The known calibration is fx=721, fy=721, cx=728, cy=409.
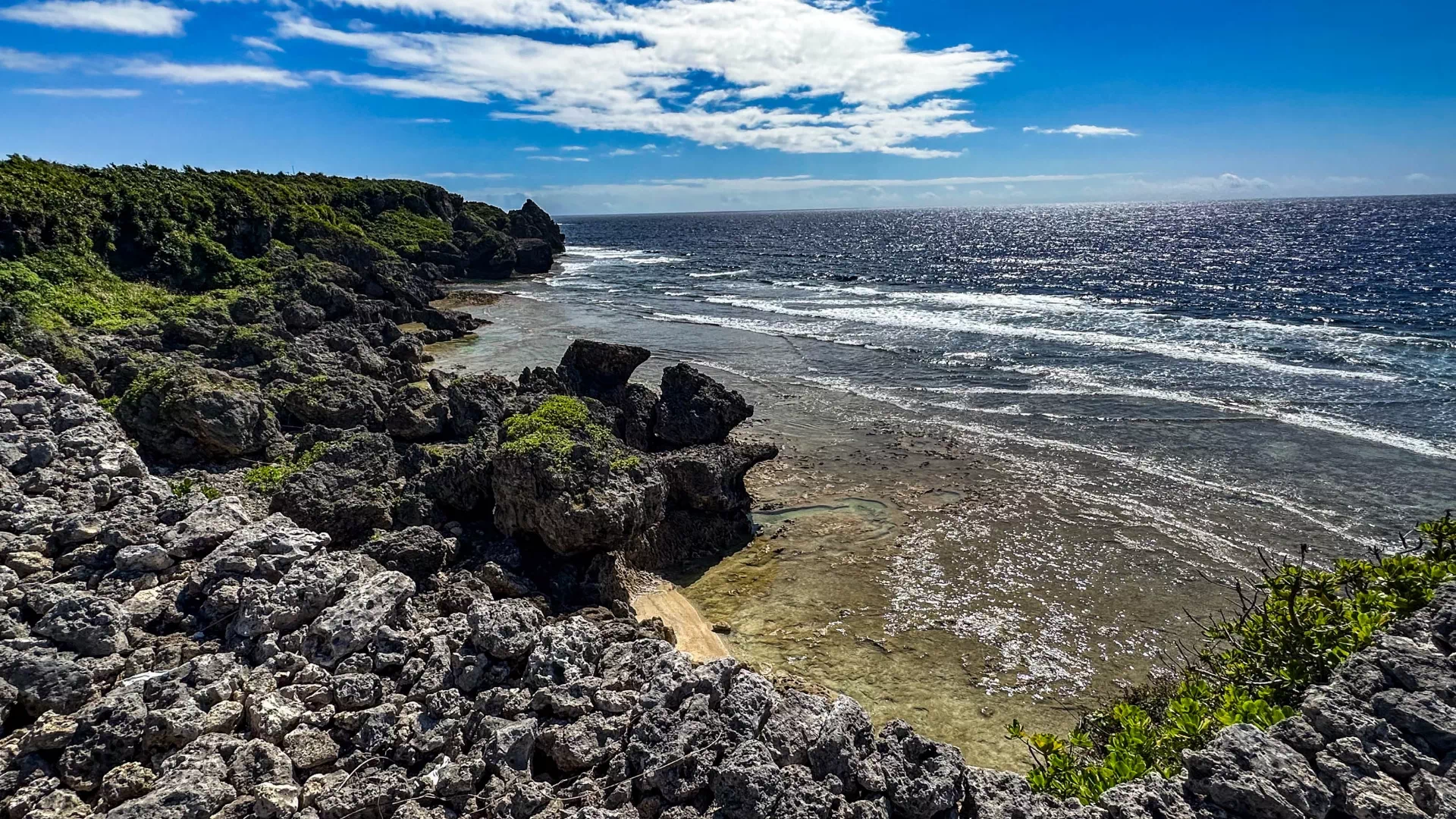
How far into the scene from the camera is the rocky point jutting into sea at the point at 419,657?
17.5 ft

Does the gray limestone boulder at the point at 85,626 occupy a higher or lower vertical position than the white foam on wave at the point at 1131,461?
higher

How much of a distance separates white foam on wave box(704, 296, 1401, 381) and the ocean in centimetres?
26

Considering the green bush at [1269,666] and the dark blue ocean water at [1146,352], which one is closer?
the green bush at [1269,666]

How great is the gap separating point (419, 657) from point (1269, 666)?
311 inches

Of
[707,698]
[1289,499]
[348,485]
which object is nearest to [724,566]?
[348,485]

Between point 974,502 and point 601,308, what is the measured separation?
36.2 metres

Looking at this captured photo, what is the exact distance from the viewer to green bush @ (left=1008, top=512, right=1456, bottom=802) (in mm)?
5836

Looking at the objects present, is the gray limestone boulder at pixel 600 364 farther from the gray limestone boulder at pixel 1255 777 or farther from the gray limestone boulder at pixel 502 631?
the gray limestone boulder at pixel 1255 777

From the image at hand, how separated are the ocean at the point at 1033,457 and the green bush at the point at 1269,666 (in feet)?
10.4

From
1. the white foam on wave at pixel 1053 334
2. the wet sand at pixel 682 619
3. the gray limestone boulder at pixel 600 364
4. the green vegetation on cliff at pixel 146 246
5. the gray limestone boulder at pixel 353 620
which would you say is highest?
the green vegetation on cliff at pixel 146 246

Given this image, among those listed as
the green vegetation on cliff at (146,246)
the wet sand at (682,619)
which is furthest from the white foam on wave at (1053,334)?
the wet sand at (682,619)

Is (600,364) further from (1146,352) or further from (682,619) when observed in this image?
(1146,352)

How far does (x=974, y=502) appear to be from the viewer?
A: 56.5 ft

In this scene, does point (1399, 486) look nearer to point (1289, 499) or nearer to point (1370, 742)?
point (1289, 499)
